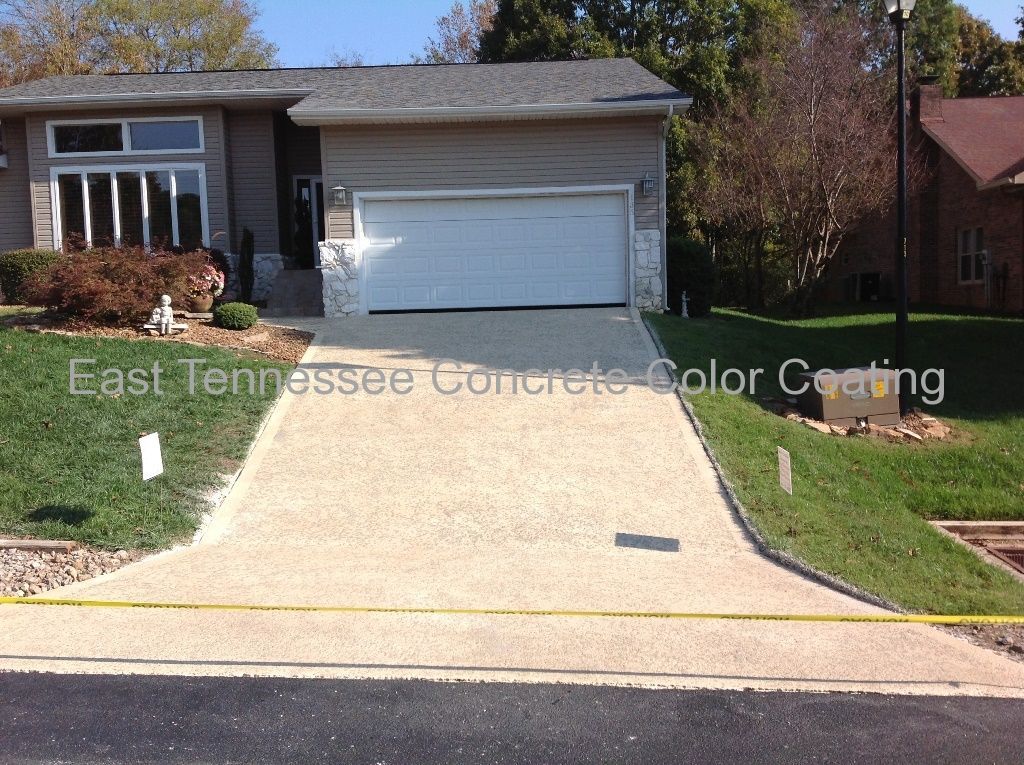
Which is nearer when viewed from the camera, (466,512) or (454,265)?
(466,512)

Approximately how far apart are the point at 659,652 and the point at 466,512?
325cm

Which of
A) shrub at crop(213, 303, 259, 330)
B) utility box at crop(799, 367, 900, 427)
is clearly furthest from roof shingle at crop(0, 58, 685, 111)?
utility box at crop(799, 367, 900, 427)

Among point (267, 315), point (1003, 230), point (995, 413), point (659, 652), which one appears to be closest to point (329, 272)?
point (267, 315)

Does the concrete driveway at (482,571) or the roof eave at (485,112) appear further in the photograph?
the roof eave at (485,112)

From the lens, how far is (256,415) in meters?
10.9

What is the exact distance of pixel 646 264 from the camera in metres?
17.2

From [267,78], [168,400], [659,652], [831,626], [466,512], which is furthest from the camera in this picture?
[267,78]

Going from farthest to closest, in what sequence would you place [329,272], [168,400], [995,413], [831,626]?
[329,272] → [995,413] → [168,400] → [831,626]

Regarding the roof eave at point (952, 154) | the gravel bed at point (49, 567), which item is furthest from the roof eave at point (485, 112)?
the gravel bed at point (49, 567)

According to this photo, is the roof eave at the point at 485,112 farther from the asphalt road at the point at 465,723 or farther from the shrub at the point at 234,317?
the asphalt road at the point at 465,723

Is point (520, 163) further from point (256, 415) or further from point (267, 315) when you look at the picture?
point (256, 415)

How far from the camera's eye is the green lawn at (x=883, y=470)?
24.4ft

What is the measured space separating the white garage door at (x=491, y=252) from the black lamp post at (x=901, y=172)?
245 inches

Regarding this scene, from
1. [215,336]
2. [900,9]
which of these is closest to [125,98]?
[215,336]
